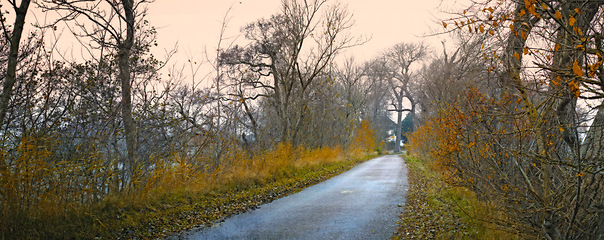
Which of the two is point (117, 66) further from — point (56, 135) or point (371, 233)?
point (371, 233)

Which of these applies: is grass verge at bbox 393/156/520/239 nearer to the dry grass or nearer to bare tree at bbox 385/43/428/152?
the dry grass

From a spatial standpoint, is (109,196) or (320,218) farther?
(320,218)

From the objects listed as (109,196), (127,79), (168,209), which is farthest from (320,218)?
(127,79)

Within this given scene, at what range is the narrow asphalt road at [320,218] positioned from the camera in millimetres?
6303

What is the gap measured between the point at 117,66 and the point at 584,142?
9.06m

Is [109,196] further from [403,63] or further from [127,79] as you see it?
[403,63]

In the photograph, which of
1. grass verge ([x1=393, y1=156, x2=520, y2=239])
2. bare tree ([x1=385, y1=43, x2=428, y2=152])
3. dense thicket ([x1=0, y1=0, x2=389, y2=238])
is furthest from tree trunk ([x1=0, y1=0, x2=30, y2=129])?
bare tree ([x1=385, y1=43, x2=428, y2=152])

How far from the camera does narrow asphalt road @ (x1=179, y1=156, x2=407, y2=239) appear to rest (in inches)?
248

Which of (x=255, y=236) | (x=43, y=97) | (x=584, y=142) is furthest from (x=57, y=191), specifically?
(x=584, y=142)

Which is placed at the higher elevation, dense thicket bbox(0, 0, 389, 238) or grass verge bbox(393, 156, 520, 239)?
dense thicket bbox(0, 0, 389, 238)

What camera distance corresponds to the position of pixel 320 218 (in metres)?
7.57

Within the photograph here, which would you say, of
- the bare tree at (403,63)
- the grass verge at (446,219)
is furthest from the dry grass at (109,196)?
the bare tree at (403,63)

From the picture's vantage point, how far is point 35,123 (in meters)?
6.31

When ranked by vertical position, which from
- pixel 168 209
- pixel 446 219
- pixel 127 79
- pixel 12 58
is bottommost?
pixel 446 219
